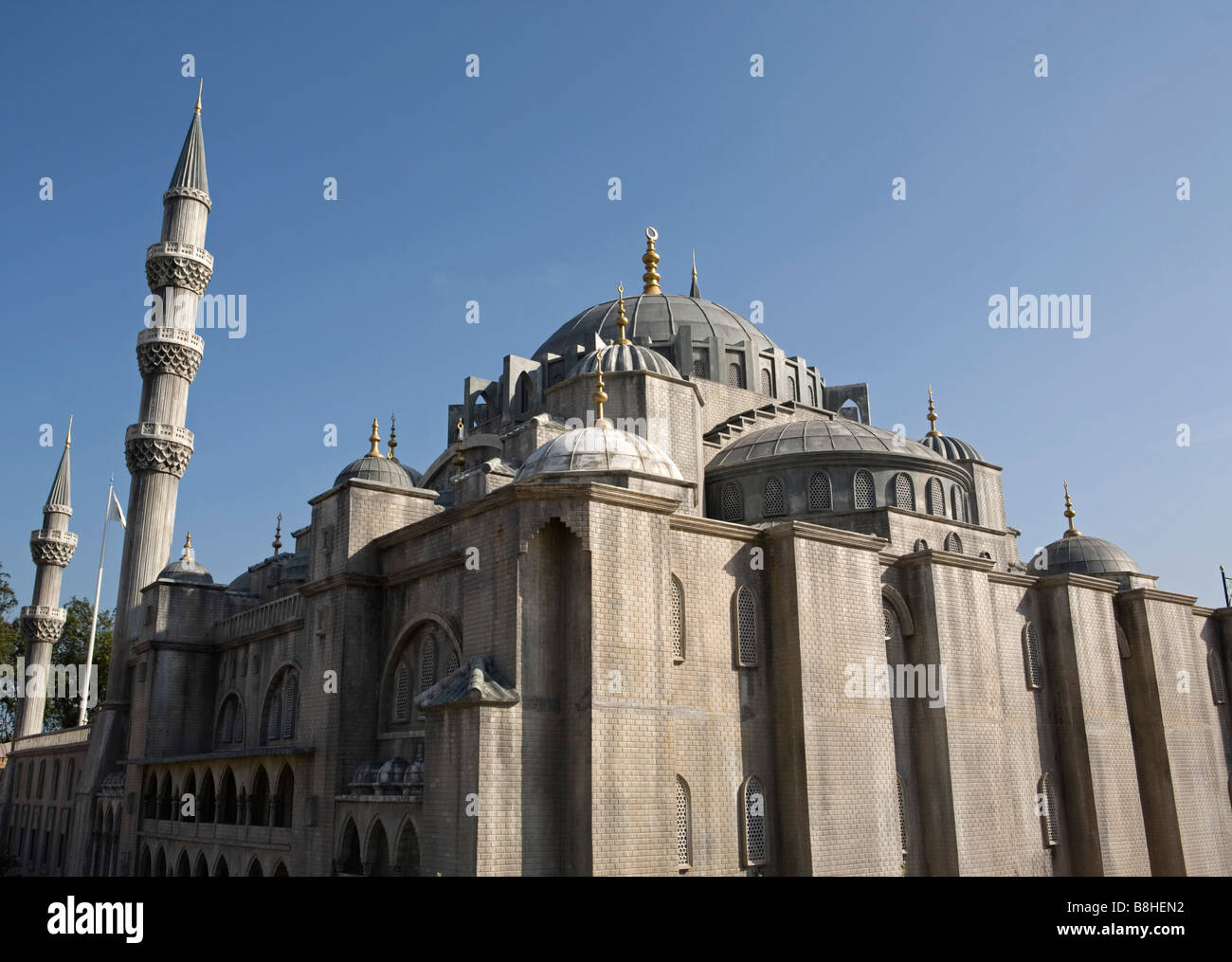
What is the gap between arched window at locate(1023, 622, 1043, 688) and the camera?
23094mm

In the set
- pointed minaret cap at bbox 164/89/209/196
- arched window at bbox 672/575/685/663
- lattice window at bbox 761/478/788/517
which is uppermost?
pointed minaret cap at bbox 164/89/209/196

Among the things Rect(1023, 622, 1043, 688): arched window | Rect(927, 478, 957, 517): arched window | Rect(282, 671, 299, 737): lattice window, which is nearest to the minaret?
Rect(282, 671, 299, 737): lattice window

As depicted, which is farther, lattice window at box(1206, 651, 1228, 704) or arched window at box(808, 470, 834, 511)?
lattice window at box(1206, 651, 1228, 704)

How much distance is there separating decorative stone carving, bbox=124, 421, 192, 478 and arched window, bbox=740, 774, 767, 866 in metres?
23.8

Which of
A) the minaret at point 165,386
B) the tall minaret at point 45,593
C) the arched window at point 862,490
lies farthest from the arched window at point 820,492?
the tall minaret at point 45,593

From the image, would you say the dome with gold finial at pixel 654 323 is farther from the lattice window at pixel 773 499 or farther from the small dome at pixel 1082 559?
the small dome at pixel 1082 559

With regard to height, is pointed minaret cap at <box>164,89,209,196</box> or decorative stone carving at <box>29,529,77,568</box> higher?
pointed minaret cap at <box>164,89,209,196</box>

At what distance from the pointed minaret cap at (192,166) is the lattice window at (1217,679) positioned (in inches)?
1385

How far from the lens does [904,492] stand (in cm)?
2402

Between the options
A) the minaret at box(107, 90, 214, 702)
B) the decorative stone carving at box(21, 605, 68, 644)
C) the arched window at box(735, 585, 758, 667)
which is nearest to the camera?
the arched window at box(735, 585, 758, 667)

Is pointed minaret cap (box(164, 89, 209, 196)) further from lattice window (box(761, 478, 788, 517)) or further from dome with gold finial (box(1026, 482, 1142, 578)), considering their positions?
dome with gold finial (box(1026, 482, 1142, 578))

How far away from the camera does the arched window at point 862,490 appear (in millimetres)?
23594

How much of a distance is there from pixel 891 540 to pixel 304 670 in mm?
13020
